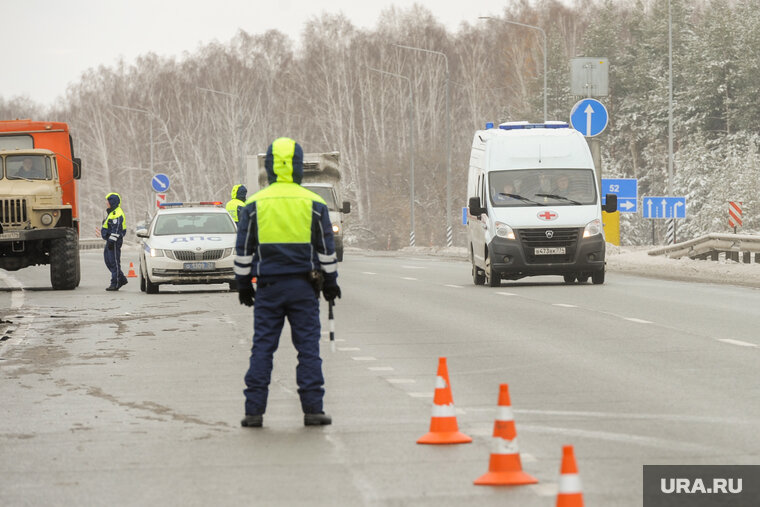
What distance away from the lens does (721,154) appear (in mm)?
79375

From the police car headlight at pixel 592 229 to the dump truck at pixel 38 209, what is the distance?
9115 mm

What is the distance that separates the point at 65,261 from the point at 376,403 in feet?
59.6

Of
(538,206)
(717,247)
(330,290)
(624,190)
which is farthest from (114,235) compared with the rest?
(330,290)

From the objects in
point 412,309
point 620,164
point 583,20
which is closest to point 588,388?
point 412,309

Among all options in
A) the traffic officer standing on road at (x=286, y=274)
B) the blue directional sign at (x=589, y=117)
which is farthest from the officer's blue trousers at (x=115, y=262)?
the traffic officer standing on road at (x=286, y=274)

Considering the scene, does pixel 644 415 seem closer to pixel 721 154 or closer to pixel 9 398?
pixel 9 398

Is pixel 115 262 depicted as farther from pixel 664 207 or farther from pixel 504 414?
pixel 504 414

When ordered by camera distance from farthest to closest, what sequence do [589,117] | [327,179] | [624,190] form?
[327,179]
[624,190]
[589,117]

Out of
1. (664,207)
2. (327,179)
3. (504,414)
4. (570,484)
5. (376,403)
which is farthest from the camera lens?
(327,179)

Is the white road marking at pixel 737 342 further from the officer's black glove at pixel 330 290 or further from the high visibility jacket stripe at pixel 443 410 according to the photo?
the high visibility jacket stripe at pixel 443 410

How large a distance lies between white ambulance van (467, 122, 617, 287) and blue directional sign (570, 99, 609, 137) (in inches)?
476

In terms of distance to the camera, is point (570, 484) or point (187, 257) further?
point (187, 257)

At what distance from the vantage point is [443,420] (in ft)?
29.2

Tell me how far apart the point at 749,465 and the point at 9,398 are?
19.3 ft
